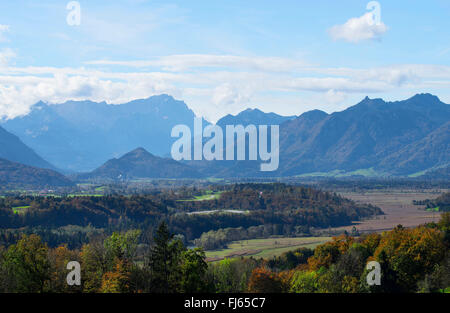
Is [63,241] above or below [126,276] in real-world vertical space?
below

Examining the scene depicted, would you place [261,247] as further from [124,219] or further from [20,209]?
[20,209]

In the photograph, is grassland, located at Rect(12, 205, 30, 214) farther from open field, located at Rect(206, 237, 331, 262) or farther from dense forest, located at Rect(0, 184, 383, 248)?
open field, located at Rect(206, 237, 331, 262)

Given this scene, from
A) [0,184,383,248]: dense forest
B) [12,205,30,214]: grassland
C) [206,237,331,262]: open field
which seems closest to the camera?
[206,237,331,262]: open field

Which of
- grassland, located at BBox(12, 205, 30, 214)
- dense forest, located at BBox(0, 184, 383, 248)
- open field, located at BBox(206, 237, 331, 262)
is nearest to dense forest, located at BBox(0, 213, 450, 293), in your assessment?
open field, located at BBox(206, 237, 331, 262)

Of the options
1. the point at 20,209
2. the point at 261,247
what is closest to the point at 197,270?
the point at 261,247
